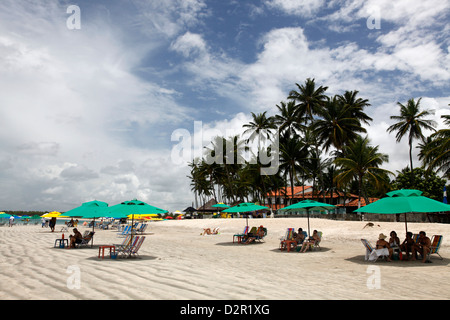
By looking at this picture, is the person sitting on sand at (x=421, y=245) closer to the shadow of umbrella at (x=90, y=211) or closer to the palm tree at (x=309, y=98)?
the shadow of umbrella at (x=90, y=211)

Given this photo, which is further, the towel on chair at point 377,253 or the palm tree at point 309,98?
the palm tree at point 309,98

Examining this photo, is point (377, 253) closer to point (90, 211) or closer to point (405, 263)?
point (405, 263)

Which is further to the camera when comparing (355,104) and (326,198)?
(326,198)

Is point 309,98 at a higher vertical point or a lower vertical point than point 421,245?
higher

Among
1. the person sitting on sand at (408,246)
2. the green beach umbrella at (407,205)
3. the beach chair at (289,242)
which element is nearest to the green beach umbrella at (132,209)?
the beach chair at (289,242)

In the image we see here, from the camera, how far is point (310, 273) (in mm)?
7648

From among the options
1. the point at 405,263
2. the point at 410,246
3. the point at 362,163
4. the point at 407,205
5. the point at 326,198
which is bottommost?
the point at 405,263

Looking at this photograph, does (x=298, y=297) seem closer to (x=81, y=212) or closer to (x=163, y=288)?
(x=163, y=288)

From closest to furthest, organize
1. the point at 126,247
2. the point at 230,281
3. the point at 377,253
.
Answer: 1. the point at 230,281
2. the point at 377,253
3. the point at 126,247

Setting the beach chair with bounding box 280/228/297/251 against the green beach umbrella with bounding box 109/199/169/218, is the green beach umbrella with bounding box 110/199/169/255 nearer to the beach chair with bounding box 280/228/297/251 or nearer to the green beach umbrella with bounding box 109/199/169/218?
the green beach umbrella with bounding box 109/199/169/218

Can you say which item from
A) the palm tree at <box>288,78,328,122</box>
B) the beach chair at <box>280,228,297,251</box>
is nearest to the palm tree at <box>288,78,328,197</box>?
the palm tree at <box>288,78,328,122</box>

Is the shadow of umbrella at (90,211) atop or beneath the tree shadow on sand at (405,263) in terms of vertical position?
atop

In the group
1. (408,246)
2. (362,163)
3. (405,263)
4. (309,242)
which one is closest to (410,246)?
(408,246)
